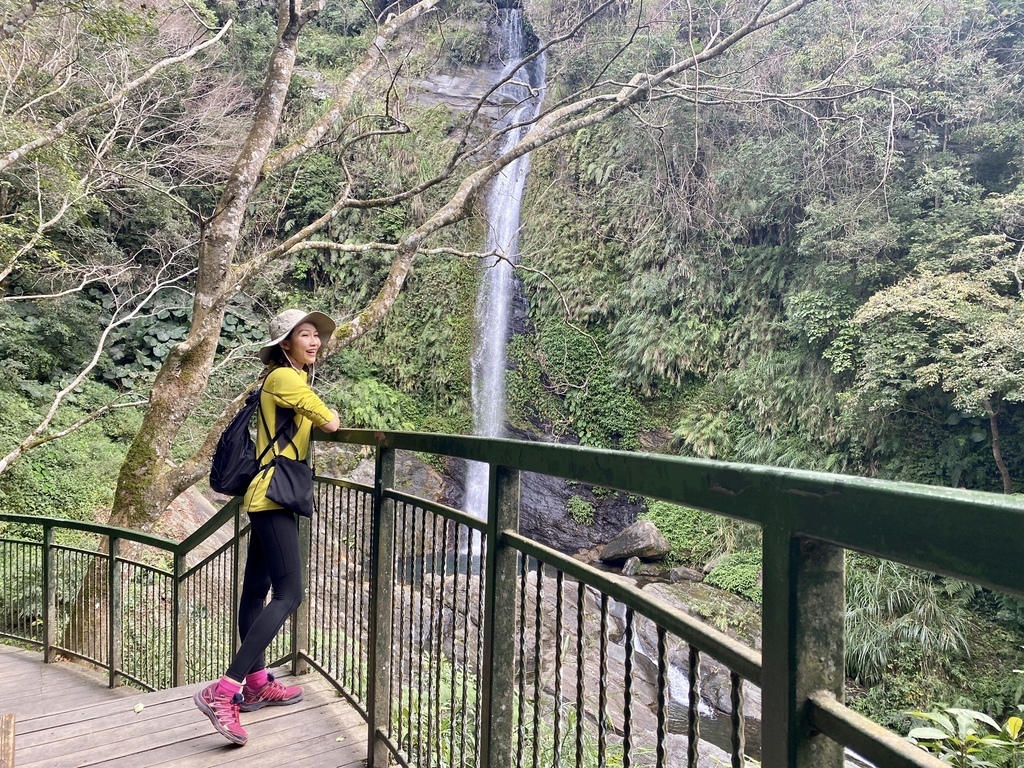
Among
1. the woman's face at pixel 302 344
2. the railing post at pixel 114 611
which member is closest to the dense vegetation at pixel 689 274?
the railing post at pixel 114 611

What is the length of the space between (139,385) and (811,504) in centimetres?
1178

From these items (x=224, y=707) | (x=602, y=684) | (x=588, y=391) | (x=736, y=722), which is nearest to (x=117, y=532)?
(x=224, y=707)

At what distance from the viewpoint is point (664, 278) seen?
11.4 m

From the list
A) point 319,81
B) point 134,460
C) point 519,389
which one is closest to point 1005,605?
point 519,389

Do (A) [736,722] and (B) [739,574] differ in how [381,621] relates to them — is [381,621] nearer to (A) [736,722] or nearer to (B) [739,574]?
(A) [736,722]

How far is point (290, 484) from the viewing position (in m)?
2.45

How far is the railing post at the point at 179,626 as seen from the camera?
4.41 meters

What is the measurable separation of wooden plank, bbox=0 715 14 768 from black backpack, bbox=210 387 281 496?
107 cm

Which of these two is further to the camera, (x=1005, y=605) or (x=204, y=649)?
(x=1005, y=605)

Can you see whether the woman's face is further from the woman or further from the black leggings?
the black leggings

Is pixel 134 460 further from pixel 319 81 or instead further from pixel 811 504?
pixel 319 81

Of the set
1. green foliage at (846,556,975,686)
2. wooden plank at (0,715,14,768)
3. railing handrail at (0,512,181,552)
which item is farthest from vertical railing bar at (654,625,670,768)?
green foliage at (846,556,975,686)

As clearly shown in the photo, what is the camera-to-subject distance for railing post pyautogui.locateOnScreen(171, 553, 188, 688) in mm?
4410

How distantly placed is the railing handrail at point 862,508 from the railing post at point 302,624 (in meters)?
2.37
